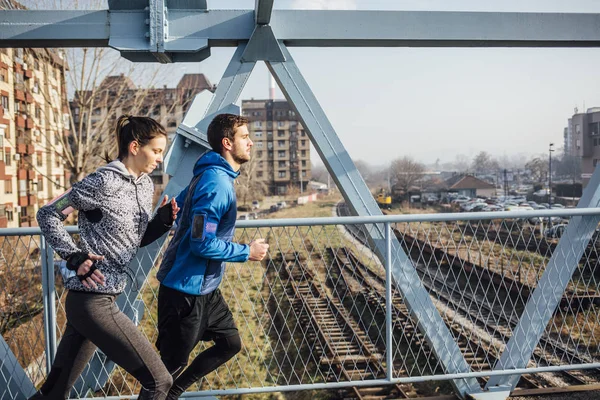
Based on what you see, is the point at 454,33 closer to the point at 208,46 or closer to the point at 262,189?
the point at 208,46

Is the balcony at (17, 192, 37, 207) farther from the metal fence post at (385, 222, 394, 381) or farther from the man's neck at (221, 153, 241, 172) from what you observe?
the man's neck at (221, 153, 241, 172)

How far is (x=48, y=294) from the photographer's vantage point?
10.7 feet

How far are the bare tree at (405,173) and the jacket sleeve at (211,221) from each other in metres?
20.5

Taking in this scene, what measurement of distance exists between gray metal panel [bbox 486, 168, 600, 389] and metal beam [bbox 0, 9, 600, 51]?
1272mm

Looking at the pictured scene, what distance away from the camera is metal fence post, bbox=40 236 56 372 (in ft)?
10.7

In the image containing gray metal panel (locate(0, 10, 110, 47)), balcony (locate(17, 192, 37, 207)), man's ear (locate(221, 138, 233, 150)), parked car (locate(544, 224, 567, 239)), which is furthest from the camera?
balcony (locate(17, 192, 37, 207))

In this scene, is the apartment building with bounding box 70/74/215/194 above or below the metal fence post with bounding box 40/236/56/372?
above

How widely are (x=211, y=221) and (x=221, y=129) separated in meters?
0.51

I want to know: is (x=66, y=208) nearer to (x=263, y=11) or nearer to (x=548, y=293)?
(x=263, y=11)

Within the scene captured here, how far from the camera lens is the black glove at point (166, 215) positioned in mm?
2762

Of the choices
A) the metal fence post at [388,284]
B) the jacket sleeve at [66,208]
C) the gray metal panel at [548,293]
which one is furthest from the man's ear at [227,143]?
the gray metal panel at [548,293]

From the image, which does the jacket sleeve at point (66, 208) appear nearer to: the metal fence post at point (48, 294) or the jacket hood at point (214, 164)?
the jacket hood at point (214, 164)

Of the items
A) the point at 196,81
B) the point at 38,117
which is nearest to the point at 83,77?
the point at 38,117

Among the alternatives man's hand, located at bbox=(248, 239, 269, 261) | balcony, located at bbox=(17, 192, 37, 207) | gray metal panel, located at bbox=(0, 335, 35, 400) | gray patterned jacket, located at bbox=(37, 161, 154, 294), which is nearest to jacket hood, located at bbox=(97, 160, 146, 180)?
gray patterned jacket, located at bbox=(37, 161, 154, 294)
